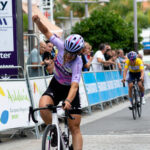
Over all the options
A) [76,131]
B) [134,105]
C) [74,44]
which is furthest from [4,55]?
[74,44]

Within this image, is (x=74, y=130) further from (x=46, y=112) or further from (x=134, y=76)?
(x=134, y=76)

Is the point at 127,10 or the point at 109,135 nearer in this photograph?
the point at 109,135

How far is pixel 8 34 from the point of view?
36.5 feet

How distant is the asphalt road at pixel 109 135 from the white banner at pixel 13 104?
37 centimetres

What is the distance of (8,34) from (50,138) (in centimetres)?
536

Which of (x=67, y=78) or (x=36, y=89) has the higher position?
(x=67, y=78)

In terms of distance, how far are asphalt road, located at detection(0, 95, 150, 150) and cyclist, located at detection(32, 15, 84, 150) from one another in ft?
6.17

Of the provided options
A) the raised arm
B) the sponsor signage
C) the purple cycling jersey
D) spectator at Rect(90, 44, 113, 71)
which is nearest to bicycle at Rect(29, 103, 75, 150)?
the purple cycling jersey

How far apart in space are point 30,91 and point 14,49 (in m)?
1.25

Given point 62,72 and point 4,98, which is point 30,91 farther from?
point 62,72

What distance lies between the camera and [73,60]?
6.83 meters

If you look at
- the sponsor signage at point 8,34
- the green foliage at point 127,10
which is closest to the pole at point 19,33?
the sponsor signage at point 8,34

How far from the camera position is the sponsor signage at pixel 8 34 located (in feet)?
36.3

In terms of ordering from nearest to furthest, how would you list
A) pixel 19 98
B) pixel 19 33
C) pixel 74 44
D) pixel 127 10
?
1. pixel 74 44
2. pixel 19 98
3. pixel 19 33
4. pixel 127 10
